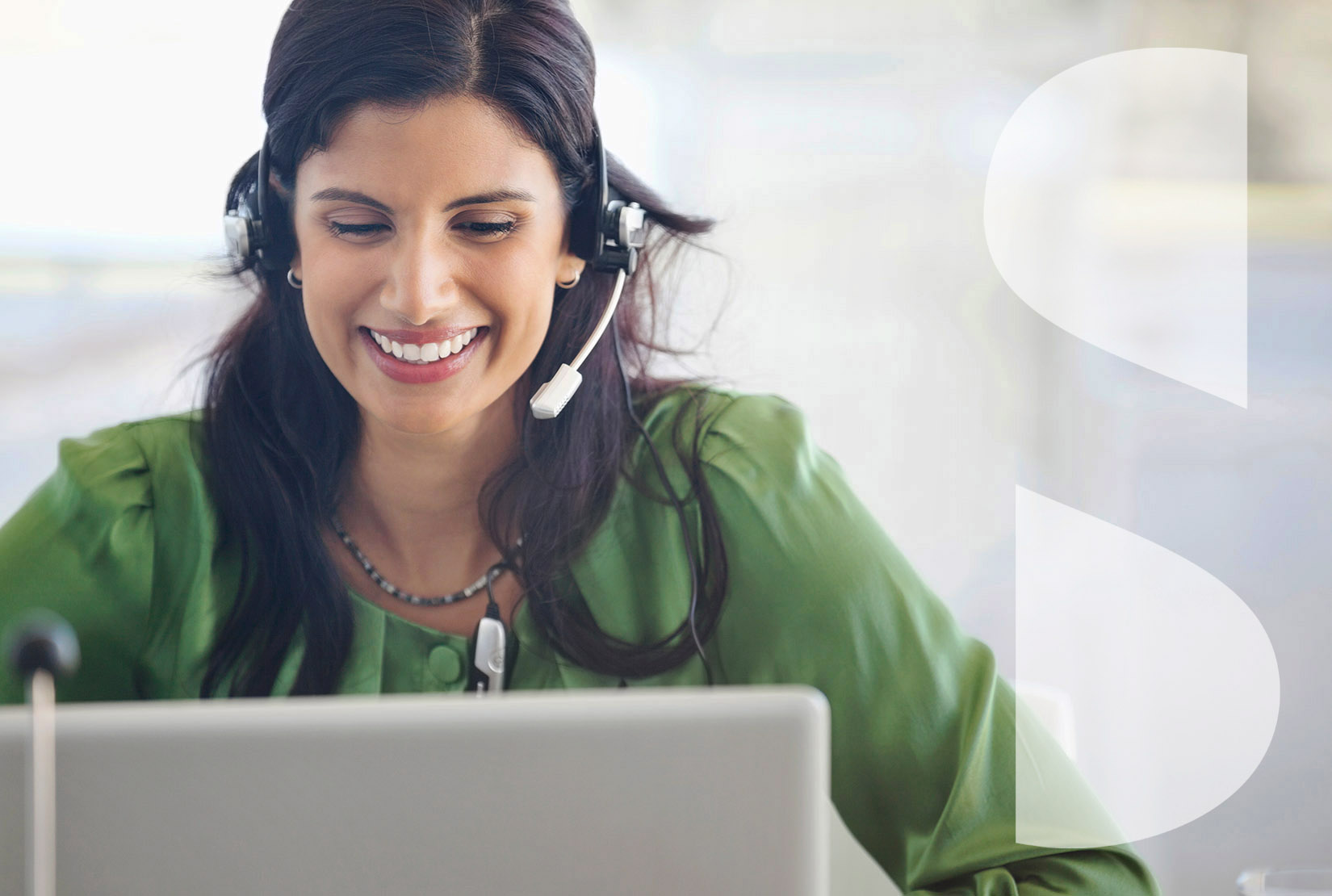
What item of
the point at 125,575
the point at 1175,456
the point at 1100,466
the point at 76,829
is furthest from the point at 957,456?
the point at 76,829

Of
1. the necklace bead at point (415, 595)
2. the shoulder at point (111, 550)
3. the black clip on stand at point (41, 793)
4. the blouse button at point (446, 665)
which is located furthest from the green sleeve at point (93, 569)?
the black clip on stand at point (41, 793)

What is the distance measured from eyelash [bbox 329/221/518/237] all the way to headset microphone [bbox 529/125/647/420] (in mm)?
87

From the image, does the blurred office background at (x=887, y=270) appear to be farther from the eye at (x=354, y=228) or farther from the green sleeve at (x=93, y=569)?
the eye at (x=354, y=228)

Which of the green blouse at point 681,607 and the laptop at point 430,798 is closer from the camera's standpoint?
the laptop at point 430,798

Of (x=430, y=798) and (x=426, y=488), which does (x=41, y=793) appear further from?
(x=426, y=488)

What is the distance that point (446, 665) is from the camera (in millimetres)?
1411

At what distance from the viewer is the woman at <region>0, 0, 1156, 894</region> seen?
1372 millimetres

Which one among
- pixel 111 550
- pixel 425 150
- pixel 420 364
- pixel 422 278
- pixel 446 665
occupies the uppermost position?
pixel 425 150

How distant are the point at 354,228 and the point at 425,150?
0.13 meters

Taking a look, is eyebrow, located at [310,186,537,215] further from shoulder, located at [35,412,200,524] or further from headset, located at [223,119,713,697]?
shoulder, located at [35,412,200,524]

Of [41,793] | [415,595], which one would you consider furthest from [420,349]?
[41,793]

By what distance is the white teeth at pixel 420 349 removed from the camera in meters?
1.42

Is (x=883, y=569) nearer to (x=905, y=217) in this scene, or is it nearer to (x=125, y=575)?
(x=905, y=217)

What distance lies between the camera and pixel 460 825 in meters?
0.59
